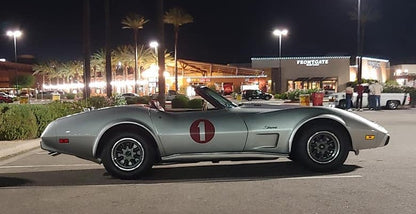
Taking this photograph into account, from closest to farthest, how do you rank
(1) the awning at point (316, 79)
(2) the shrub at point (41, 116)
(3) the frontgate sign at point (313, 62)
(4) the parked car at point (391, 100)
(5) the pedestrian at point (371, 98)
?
(2) the shrub at point (41, 116)
(5) the pedestrian at point (371, 98)
(4) the parked car at point (391, 100)
(1) the awning at point (316, 79)
(3) the frontgate sign at point (313, 62)

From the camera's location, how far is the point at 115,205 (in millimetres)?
6105

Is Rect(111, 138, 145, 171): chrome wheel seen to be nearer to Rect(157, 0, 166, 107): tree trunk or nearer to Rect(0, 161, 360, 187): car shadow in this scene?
Rect(0, 161, 360, 187): car shadow

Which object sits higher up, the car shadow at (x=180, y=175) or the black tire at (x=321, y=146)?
the black tire at (x=321, y=146)

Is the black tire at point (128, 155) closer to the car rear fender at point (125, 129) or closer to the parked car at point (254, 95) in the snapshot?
the car rear fender at point (125, 129)

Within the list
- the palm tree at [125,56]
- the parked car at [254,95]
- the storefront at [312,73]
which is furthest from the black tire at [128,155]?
the palm tree at [125,56]

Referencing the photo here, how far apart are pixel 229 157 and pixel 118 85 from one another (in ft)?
239

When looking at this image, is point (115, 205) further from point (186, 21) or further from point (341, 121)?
point (186, 21)

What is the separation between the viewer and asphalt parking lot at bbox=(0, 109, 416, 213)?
232 inches

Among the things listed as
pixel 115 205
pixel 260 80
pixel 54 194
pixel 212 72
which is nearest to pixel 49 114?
pixel 54 194

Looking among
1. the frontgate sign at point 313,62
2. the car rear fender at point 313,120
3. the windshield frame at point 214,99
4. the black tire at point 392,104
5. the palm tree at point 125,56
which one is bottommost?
the black tire at point 392,104

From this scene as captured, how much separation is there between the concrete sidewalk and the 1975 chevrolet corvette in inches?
163

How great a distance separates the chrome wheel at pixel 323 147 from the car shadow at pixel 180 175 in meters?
0.24

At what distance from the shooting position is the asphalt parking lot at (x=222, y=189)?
19.3 ft

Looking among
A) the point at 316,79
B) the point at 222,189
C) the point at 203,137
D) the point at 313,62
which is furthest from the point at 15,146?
the point at 313,62
